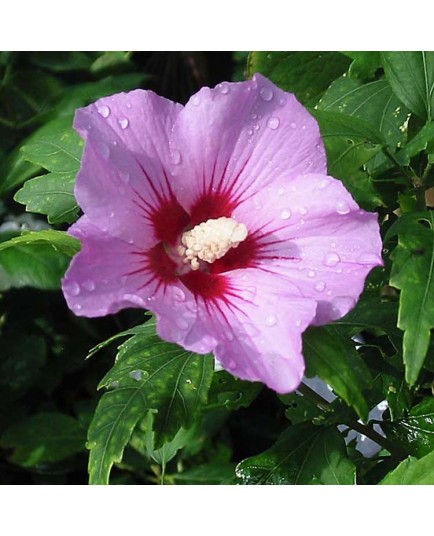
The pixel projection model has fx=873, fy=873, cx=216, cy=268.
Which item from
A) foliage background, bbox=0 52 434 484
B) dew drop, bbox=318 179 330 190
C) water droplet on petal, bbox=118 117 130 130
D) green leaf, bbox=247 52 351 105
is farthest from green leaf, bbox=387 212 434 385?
green leaf, bbox=247 52 351 105

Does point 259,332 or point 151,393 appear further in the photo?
point 151,393

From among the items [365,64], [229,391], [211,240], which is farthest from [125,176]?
[365,64]

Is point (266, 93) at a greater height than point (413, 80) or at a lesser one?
greater

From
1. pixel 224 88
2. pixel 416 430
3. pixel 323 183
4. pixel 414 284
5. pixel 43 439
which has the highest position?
pixel 224 88

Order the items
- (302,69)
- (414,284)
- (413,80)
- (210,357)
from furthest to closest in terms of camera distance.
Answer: (302,69)
(413,80)
(210,357)
(414,284)

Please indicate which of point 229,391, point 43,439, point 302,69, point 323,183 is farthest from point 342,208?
point 43,439

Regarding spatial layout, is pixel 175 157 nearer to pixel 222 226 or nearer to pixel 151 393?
pixel 222 226

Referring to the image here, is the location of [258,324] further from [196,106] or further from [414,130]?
[414,130]

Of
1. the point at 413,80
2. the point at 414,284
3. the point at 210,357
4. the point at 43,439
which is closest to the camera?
the point at 414,284
